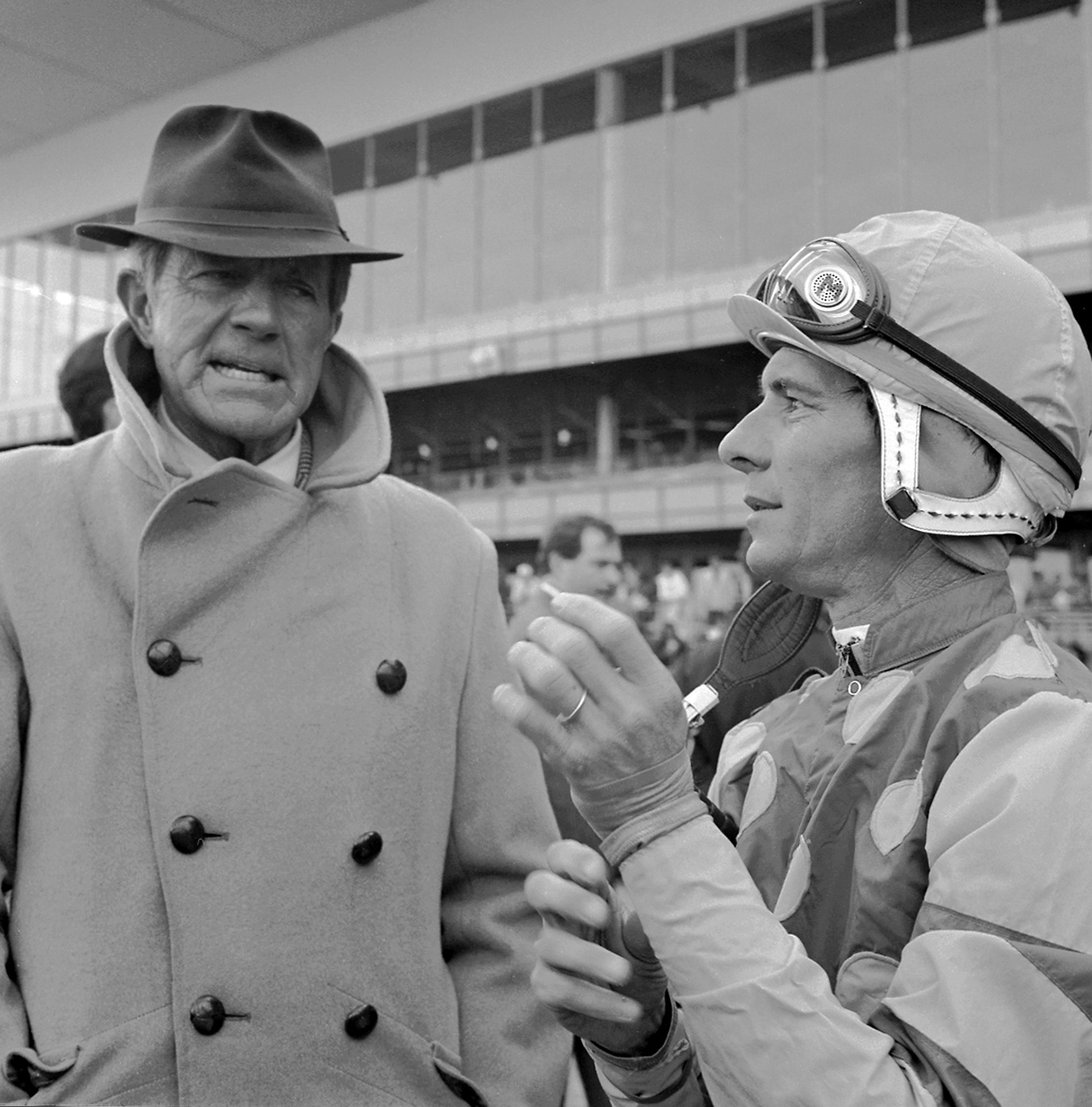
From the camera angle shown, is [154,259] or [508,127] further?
[508,127]

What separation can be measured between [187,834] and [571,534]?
411cm

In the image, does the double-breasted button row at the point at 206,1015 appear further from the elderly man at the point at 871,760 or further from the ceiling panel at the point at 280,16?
the ceiling panel at the point at 280,16

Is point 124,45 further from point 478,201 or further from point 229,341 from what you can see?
point 478,201

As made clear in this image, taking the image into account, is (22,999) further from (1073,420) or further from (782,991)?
(1073,420)

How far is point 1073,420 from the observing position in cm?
152

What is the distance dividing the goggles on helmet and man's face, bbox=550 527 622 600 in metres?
4.09

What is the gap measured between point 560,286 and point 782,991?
72.1 ft

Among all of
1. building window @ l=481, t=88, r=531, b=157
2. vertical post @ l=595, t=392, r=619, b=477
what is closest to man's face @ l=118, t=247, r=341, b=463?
building window @ l=481, t=88, r=531, b=157

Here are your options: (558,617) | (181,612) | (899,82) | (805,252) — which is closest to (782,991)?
(558,617)

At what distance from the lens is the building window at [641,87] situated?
18.7 m

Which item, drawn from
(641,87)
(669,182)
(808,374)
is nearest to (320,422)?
(808,374)

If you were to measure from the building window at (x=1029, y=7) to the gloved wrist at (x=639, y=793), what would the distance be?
19647 millimetres

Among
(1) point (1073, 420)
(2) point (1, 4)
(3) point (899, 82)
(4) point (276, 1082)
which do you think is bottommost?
(4) point (276, 1082)

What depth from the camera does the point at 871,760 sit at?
1414mm
